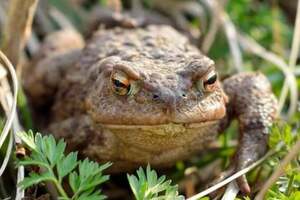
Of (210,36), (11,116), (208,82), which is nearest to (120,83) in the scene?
(208,82)

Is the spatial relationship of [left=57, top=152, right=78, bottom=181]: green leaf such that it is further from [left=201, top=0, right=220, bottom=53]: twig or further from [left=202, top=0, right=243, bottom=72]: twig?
[left=201, top=0, right=220, bottom=53]: twig

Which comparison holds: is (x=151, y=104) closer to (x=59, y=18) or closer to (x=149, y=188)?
(x=149, y=188)

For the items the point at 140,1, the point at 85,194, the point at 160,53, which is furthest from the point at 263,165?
the point at 140,1

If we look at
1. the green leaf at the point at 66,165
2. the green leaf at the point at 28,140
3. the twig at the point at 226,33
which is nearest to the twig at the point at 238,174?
the green leaf at the point at 66,165

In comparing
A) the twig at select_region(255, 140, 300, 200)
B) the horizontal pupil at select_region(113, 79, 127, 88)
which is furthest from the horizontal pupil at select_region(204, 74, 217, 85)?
the twig at select_region(255, 140, 300, 200)

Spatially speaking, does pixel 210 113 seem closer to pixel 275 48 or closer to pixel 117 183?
pixel 117 183

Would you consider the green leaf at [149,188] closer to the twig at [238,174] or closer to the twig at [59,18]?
the twig at [238,174]
